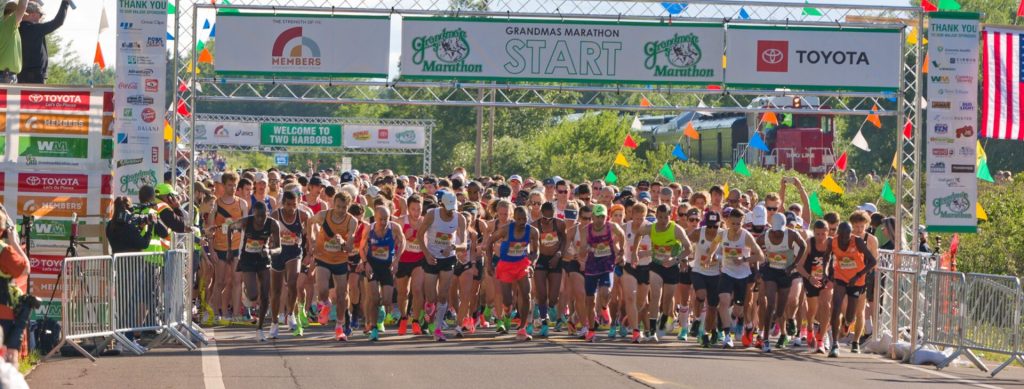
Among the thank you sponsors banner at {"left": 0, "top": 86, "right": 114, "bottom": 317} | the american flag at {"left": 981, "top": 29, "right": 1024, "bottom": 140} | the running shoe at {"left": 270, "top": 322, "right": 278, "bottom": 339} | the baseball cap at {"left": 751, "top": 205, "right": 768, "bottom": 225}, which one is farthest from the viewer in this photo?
the american flag at {"left": 981, "top": 29, "right": 1024, "bottom": 140}

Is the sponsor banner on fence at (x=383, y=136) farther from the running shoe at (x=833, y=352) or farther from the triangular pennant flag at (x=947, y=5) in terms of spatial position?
the running shoe at (x=833, y=352)

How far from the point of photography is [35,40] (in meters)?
18.0

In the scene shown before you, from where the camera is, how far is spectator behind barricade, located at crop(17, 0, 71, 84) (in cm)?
1778

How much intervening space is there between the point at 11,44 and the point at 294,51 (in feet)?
11.2

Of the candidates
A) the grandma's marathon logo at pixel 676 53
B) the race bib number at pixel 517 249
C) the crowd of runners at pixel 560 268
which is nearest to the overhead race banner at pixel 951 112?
the crowd of runners at pixel 560 268

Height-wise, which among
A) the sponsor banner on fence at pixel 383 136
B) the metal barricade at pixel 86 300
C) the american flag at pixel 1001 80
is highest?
the sponsor banner on fence at pixel 383 136

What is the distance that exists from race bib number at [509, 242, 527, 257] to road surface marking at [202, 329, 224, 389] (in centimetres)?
353

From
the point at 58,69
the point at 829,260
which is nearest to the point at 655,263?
the point at 829,260

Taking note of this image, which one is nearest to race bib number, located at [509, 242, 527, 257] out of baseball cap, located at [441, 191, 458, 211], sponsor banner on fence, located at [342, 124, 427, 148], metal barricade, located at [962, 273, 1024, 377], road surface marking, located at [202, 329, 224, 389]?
baseball cap, located at [441, 191, 458, 211]

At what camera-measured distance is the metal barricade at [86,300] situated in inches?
530

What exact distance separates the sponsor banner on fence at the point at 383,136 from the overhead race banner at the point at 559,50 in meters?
38.8

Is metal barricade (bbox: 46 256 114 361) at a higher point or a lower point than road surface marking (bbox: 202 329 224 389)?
higher

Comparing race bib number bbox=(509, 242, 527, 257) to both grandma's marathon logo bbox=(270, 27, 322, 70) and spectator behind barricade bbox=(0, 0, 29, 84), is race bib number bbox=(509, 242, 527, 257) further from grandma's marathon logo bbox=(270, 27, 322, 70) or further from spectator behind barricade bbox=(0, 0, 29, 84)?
spectator behind barricade bbox=(0, 0, 29, 84)

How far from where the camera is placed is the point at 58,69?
244ft
